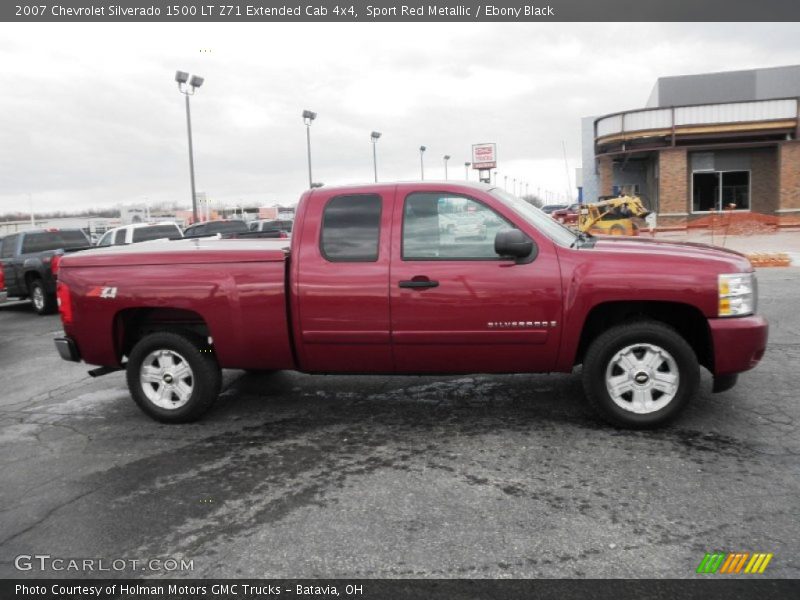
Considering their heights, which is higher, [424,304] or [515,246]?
[515,246]

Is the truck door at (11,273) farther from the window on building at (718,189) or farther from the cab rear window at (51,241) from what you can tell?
the window on building at (718,189)

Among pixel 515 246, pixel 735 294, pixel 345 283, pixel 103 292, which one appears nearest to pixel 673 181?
pixel 735 294

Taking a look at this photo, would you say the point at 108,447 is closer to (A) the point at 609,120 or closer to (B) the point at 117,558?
(B) the point at 117,558

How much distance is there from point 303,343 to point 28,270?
11.1 metres

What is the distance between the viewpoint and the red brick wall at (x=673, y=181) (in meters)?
30.3

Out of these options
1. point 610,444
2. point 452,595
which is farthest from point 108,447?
point 610,444

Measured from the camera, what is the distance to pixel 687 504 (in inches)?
148

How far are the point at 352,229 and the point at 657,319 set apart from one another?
2427 millimetres

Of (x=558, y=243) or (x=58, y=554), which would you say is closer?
(x=58, y=554)

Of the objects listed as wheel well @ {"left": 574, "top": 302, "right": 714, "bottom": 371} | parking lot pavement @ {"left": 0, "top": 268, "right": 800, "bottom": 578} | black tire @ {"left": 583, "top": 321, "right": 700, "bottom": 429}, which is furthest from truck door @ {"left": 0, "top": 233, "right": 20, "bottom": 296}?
black tire @ {"left": 583, "top": 321, "right": 700, "bottom": 429}

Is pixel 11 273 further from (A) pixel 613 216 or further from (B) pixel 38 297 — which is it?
(A) pixel 613 216

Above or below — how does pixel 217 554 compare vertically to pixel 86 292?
below

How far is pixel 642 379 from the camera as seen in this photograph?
4910mm

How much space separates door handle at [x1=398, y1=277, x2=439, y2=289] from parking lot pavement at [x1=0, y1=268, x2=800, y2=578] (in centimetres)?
111
